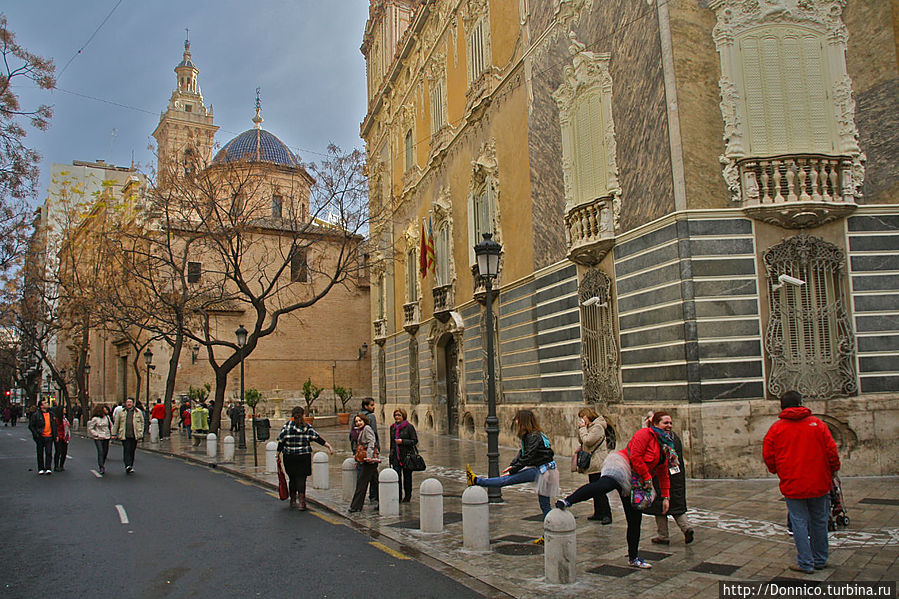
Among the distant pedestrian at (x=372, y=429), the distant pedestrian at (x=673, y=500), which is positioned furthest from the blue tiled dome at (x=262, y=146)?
the distant pedestrian at (x=673, y=500)

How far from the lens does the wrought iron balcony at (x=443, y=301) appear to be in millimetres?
25266

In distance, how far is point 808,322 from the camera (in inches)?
494

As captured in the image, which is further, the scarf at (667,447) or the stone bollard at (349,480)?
the stone bollard at (349,480)

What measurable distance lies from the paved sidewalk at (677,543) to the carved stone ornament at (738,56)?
221 inches

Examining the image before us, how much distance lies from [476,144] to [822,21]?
11751 millimetres

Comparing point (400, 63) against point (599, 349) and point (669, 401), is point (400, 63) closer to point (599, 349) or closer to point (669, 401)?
point (599, 349)

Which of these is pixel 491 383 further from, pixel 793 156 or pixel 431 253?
pixel 431 253

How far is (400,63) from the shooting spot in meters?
31.7

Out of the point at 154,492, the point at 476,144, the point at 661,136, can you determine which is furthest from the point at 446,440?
the point at 661,136

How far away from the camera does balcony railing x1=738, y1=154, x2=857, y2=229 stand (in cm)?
1255

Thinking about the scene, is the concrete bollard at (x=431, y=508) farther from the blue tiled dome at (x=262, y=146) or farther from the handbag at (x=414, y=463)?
the blue tiled dome at (x=262, y=146)

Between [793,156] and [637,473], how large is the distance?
8.44 metres

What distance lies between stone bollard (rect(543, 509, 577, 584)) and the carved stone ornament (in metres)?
8.57

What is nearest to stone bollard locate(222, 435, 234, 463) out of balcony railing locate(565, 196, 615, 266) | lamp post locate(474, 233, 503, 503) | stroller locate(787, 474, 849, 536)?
balcony railing locate(565, 196, 615, 266)
